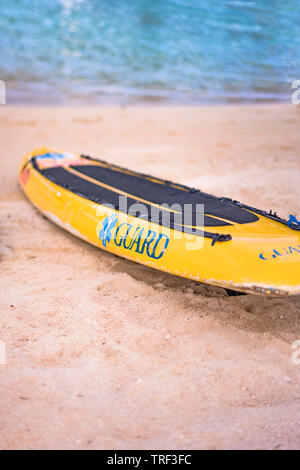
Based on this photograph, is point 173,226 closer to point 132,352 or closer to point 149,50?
point 132,352

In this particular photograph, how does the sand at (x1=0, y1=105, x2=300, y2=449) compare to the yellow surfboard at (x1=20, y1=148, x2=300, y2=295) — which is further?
the yellow surfboard at (x1=20, y1=148, x2=300, y2=295)

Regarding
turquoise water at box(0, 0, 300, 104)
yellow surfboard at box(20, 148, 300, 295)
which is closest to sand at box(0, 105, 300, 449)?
yellow surfboard at box(20, 148, 300, 295)

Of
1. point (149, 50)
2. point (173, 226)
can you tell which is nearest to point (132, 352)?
point (173, 226)

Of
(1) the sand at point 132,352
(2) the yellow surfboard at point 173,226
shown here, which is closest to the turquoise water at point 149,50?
(1) the sand at point 132,352

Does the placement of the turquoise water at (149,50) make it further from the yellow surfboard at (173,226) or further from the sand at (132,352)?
the yellow surfboard at (173,226)

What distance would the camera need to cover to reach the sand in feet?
6.12

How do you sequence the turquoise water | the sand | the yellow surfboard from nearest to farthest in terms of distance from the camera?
the sand
the yellow surfboard
the turquoise water

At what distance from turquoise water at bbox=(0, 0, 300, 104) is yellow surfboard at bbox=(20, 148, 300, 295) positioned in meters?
1.75

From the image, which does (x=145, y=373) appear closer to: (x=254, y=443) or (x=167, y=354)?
(x=167, y=354)

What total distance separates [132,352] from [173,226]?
3.27 feet

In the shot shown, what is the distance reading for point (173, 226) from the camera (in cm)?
298

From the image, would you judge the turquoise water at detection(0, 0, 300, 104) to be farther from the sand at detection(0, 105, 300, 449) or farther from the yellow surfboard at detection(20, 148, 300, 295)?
the yellow surfboard at detection(20, 148, 300, 295)

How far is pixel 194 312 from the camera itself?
2773mm

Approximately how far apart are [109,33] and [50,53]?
5.53 ft
